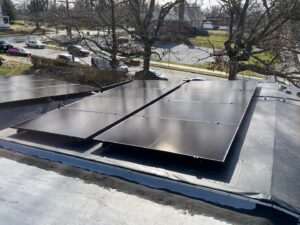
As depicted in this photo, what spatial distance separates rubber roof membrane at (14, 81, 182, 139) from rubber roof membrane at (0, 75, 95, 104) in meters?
2.00

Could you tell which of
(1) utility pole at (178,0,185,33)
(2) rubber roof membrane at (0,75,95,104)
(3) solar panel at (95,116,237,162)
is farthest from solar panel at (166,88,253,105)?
(1) utility pole at (178,0,185,33)

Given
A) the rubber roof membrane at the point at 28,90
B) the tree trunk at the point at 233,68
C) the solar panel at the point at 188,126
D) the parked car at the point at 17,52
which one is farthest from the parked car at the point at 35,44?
the solar panel at the point at 188,126

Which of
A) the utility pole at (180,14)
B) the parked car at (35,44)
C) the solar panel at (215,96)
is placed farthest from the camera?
the parked car at (35,44)

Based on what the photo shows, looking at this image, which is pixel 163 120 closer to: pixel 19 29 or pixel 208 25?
pixel 208 25

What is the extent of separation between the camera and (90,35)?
66.2ft

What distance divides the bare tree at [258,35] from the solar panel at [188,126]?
38.9ft

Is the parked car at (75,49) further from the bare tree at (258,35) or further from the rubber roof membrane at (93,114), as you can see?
the rubber roof membrane at (93,114)

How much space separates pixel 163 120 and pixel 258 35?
14.6 m

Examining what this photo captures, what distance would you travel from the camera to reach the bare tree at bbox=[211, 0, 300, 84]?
15883 millimetres

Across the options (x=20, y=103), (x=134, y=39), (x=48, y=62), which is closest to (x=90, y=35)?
(x=134, y=39)

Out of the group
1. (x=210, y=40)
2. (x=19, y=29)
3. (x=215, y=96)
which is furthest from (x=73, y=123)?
(x=19, y=29)

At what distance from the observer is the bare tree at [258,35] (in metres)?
15.9

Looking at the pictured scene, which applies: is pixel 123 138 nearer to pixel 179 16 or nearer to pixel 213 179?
pixel 213 179

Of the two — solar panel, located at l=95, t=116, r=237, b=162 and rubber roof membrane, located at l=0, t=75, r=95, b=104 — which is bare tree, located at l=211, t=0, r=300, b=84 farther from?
solar panel, located at l=95, t=116, r=237, b=162
